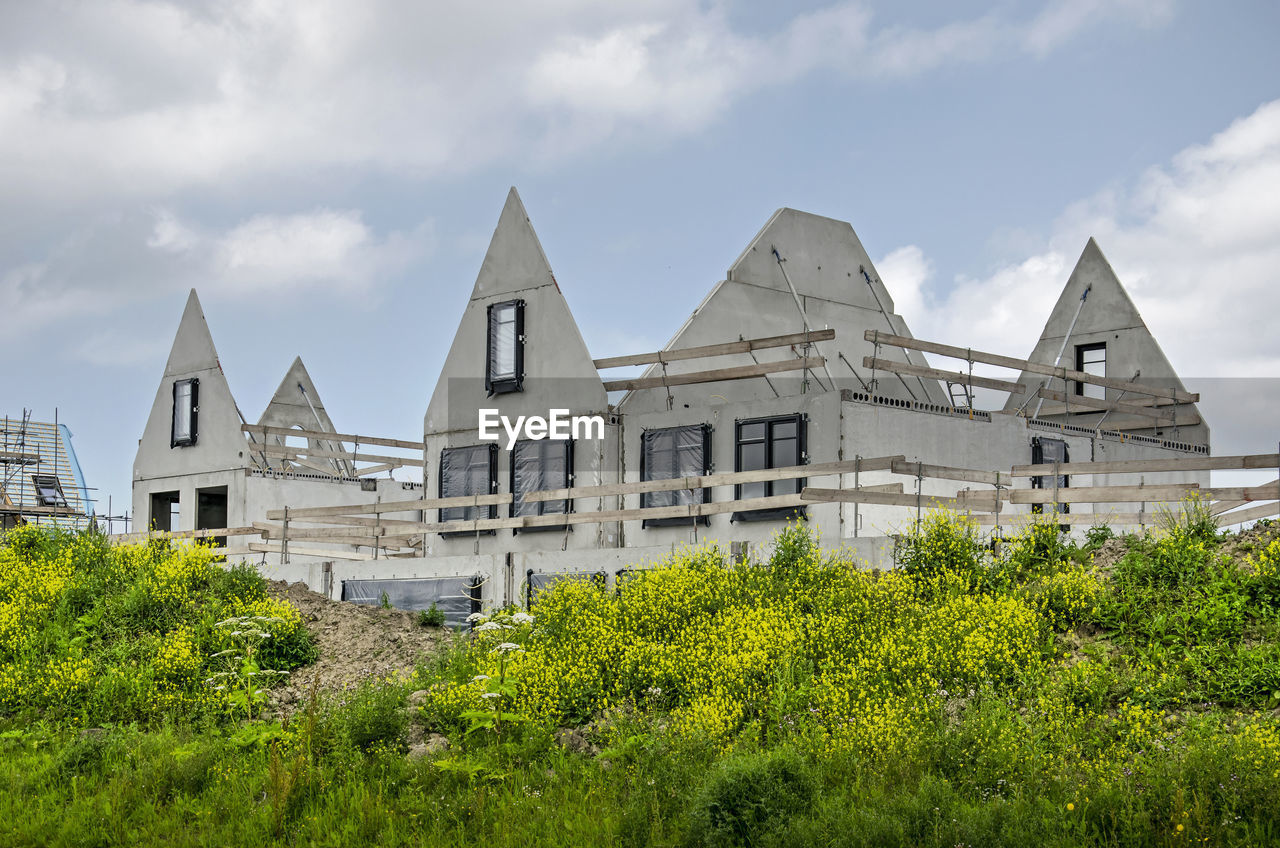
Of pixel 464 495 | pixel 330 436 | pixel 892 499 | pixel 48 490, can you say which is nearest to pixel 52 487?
pixel 48 490

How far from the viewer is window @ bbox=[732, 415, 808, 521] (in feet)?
77.7

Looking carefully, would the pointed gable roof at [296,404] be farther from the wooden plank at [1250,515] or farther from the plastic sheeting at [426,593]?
the wooden plank at [1250,515]

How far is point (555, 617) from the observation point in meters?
18.0

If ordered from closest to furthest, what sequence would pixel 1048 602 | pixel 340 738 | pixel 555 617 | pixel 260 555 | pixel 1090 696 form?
pixel 1090 696 → pixel 340 738 → pixel 1048 602 → pixel 555 617 → pixel 260 555

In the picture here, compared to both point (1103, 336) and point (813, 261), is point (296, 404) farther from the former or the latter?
point (1103, 336)

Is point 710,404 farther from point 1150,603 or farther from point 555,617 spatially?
point 1150,603

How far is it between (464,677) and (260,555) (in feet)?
55.9

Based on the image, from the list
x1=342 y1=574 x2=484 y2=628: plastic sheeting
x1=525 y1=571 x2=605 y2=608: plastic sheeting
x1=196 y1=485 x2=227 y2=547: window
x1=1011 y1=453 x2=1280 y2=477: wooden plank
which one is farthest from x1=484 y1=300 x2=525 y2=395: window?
x1=1011 y1=453 x2=1280 y2=477: wooden plank

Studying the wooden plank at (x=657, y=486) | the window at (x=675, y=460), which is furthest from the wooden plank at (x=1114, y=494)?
the window at (x=675, y=460)

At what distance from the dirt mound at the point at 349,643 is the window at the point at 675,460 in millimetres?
5371

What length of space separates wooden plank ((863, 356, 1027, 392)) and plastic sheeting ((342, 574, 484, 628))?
29.4 ft

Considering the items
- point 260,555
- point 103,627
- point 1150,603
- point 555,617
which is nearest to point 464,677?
point 555,617

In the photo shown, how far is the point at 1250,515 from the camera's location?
59.7 feet

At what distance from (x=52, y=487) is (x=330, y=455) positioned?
23.3 meters
